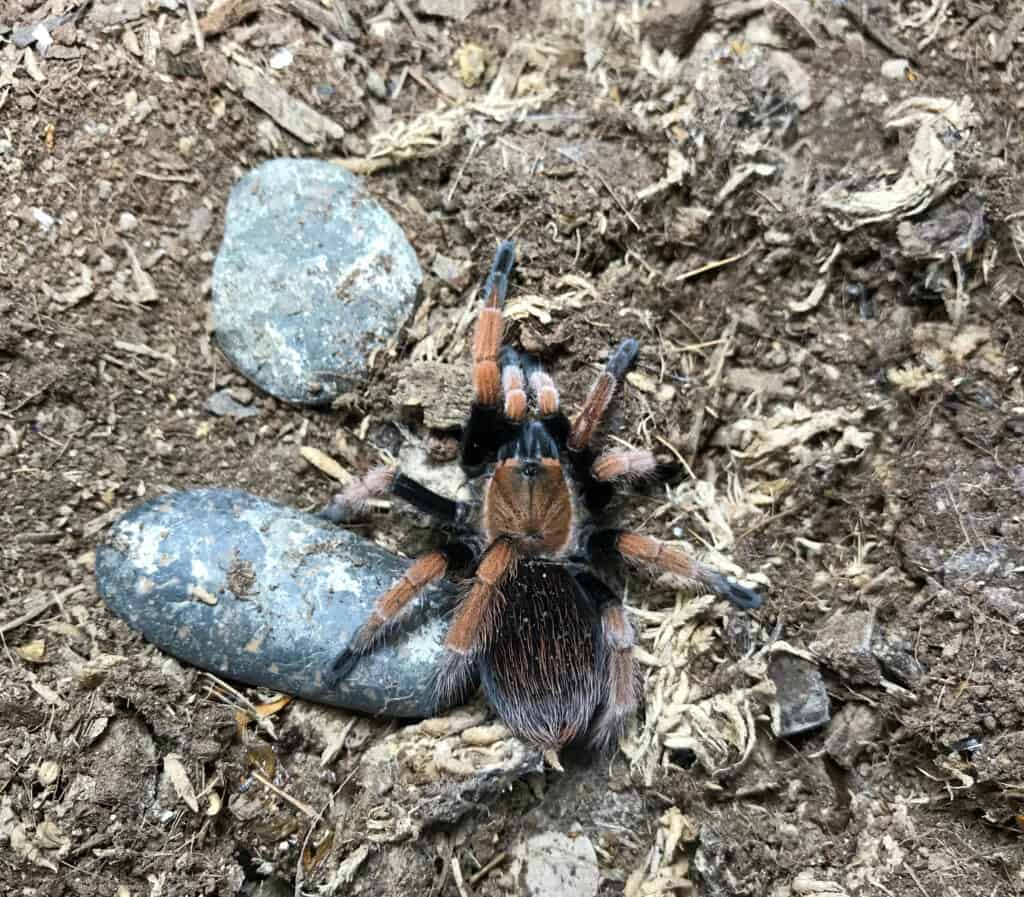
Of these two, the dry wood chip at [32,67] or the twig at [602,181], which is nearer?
the dry wood chip at [32,67]

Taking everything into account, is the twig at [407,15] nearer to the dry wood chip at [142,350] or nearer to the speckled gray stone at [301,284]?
the speckled gray stone at [301,284]

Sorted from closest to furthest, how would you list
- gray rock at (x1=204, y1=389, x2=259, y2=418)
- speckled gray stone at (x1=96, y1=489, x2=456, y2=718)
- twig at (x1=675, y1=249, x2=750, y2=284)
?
speckled gray stone at (x1=96, y1=489, x2=456, y2=718) → gray rock at (x1=204, y1=389, x2=259, y2=418) → twig at (x1=675, y1=249, x2=750, y2=284)

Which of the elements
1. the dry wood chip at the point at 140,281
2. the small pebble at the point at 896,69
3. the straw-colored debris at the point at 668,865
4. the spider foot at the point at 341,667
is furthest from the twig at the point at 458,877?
the small pebble at the point at 896,69

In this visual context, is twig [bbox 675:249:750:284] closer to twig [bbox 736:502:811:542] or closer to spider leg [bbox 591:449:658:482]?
spider leg [bbox 591:449:658:482]

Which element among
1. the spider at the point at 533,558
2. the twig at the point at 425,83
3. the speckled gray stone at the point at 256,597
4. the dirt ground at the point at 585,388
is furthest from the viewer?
the twig at the point at 425,83

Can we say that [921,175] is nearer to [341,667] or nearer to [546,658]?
[546,658]

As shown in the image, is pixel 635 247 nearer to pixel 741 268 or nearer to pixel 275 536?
pixel 741 268

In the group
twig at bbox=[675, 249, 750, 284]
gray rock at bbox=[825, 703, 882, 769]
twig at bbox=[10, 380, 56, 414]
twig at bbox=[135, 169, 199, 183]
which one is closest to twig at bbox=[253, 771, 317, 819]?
twig at bbox=[10, 380, 56, 414]

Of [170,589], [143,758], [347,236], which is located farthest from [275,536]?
[347,236]
